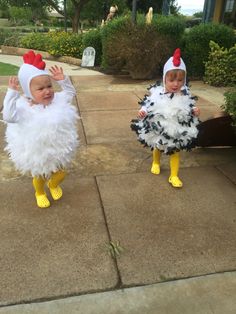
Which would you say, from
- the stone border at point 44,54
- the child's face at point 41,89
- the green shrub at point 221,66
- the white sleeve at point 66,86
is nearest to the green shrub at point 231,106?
the white sleeve at point 66,86

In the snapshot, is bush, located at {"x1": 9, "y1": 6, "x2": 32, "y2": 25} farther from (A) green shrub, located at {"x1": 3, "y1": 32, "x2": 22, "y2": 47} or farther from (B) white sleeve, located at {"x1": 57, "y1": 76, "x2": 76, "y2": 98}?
(B) white sleeve, located at {"x1": 57, "y1": 76, "x2": 76, "y2": 98}

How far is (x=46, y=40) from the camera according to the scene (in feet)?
48.1

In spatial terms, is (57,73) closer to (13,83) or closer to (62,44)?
(13,83)

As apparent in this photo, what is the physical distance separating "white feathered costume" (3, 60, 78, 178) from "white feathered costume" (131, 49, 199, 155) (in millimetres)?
910

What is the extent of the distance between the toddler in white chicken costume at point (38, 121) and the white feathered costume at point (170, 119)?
2.95 ft

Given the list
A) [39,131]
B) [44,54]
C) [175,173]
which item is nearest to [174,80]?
[175,173]

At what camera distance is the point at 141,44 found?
934 centimetres

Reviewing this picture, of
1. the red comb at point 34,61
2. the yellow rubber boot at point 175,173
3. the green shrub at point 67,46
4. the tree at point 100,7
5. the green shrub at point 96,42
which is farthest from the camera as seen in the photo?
the tree at point 100,7

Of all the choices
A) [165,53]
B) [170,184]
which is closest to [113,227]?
[170,184]

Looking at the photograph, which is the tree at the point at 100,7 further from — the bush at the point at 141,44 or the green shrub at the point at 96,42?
the bush at the point at 141,44

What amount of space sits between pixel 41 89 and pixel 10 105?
0.30 m

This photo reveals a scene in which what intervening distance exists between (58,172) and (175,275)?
1.45 metres

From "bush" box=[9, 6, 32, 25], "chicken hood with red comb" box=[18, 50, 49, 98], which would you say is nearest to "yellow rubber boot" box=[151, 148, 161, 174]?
"chicken hood with red comb" box=[18, 50, 49, 98]

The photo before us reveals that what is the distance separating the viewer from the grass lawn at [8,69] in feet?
34.1
